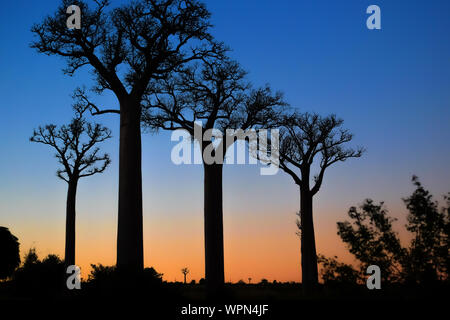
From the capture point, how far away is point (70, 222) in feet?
80.6

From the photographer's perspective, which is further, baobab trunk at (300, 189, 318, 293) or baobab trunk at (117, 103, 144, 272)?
baobab trunk at (300, 189, 318, 293)

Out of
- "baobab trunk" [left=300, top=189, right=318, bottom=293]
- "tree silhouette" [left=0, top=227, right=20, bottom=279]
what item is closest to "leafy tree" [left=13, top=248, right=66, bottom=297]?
"tree silhouette" [left=0, top=227, right=20, bottom=279]

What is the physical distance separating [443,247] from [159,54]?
9.60 m

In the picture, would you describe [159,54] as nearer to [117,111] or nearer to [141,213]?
[117,111]

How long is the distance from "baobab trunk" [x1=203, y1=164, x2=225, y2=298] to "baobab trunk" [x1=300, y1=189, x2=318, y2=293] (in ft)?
16.1

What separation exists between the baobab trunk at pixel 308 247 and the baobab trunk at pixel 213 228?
4.91 metres

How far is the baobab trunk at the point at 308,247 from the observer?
2256cm

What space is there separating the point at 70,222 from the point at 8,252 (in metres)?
3.53

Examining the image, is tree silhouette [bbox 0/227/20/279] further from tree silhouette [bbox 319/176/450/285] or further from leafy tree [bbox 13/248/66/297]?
tree silhouette [bbox 319/176/450/285]

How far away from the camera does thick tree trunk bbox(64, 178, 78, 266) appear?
23.9 meters

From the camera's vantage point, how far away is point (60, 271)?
18500 mm

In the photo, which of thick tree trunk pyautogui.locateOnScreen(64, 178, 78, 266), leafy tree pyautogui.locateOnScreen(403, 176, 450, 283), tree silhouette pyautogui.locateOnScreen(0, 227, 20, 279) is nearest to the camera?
leafy tree pyautogui.locateOnScreen(403, 176, 450, 283)

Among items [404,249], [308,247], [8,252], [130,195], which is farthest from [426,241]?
[8,252]

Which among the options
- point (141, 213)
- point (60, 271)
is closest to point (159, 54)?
point (141, 213)
